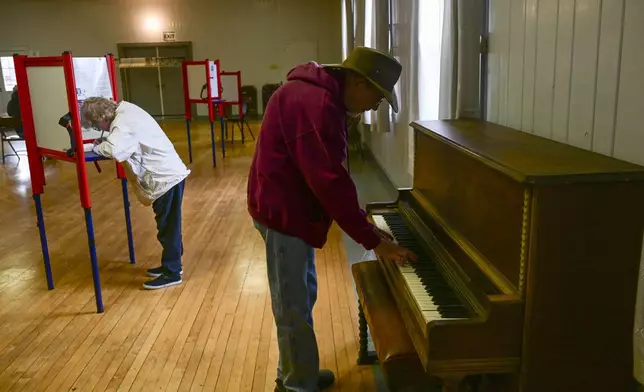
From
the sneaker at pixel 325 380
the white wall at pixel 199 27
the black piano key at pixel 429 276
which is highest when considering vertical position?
the white wall at pixel 199 27

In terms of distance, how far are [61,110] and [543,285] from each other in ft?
8.85

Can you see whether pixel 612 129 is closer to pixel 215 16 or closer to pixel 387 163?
pixel 387 163

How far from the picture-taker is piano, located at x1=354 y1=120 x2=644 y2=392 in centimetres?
133

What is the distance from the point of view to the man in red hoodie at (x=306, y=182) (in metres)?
1.76

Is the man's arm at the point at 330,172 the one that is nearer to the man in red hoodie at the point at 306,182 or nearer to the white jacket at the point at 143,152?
the man in red hoodie at the point at 306,182

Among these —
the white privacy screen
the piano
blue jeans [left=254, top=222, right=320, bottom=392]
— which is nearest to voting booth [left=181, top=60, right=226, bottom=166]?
the white privacy screen

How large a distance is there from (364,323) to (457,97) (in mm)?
1112

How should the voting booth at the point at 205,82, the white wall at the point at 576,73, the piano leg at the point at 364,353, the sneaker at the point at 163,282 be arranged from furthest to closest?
the voting booth at the point at 205,82, the sneaker at the point at 163,282, the piano leg at the point at 364,353, the white wall at the point at 576,73

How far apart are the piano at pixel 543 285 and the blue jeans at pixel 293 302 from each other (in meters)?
0.47

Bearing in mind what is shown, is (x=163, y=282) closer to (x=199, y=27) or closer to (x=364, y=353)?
(x=364, y=353)

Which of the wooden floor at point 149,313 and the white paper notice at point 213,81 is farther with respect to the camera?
the white paper notice at point 213,81

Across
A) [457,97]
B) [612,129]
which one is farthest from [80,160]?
[612,129]

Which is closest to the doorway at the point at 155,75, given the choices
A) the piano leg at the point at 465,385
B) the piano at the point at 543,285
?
the piano leg at the point at 465,385

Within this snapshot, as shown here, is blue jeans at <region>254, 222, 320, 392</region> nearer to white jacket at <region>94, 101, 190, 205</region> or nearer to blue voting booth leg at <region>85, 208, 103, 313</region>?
white jacket at <region>94, 101, 190, 205</region>
